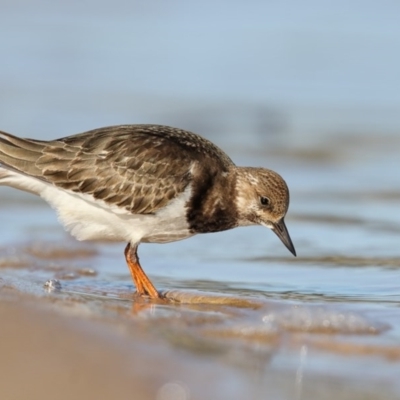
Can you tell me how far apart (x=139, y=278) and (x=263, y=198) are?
0.89 m

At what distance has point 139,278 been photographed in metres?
6.06

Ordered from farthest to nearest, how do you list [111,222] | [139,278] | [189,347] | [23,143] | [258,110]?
1. [258,110]
2. [23,143]
3. [111,222]
4. [139,278]
5. [189,347]

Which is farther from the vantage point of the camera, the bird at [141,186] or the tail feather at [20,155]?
the tail feather at [20,155]

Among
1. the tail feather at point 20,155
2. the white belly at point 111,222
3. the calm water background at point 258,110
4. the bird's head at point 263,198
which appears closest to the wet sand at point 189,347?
the calm water background at point 258,110

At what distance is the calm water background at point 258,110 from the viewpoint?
6520 mm

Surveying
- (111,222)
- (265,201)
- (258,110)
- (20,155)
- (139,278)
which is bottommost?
(139,278)

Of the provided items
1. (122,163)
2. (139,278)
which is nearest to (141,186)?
(122,163)

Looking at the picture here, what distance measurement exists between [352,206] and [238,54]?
6580 millimetres

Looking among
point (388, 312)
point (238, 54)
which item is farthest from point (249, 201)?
point (238, 54)

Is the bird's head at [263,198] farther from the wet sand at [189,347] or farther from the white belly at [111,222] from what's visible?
the wet sand at [189,347]

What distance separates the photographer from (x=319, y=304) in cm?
545

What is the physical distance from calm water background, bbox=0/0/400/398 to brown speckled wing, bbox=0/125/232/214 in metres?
0.63

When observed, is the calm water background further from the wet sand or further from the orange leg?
the orange leg

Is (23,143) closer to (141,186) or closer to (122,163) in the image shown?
(122,163)
